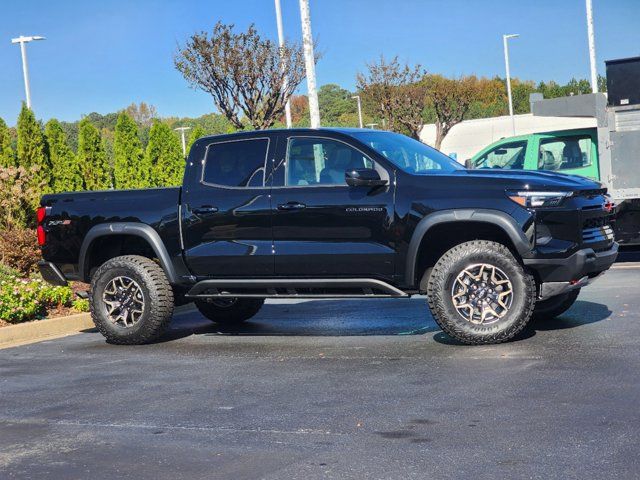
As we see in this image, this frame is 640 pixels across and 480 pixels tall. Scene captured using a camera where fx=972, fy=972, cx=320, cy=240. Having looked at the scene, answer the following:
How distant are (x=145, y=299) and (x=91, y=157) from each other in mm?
18188

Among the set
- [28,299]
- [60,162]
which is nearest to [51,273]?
[28,299]

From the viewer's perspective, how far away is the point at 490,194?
8.12m

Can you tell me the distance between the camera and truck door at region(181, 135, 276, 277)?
29.5ft

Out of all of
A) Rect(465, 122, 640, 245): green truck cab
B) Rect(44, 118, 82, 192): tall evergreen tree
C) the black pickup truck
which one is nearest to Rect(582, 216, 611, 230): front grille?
the black pickup truck

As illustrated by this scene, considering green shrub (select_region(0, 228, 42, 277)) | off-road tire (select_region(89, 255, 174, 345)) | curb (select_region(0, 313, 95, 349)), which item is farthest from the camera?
green shrub (select_region(0, 228, 42, 277))

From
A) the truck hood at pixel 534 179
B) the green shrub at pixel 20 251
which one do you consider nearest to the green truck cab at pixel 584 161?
the truck hood at pixel 534 179

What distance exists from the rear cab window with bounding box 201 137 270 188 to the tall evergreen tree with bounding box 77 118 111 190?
698 inches

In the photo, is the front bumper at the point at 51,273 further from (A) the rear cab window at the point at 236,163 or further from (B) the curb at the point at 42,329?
(A) the rear cab window at the point at 236,163

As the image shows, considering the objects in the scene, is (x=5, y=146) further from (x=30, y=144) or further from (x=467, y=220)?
(x=467, y=220)

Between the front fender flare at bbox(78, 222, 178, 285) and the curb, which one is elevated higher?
the front fender flare at bbox(78, 222, 178, 285)

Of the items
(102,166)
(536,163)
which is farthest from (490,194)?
(102,166)

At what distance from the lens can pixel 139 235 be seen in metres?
9.51

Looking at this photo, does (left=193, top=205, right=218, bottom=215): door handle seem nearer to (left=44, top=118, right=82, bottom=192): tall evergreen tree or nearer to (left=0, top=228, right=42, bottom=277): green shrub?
(left=0, top=228, right=42, bottom=277): green shrub

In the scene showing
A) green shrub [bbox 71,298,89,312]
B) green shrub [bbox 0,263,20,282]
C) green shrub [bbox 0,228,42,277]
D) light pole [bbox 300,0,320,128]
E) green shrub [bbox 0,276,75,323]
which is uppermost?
light pole [bbox 300,0,320,128]
